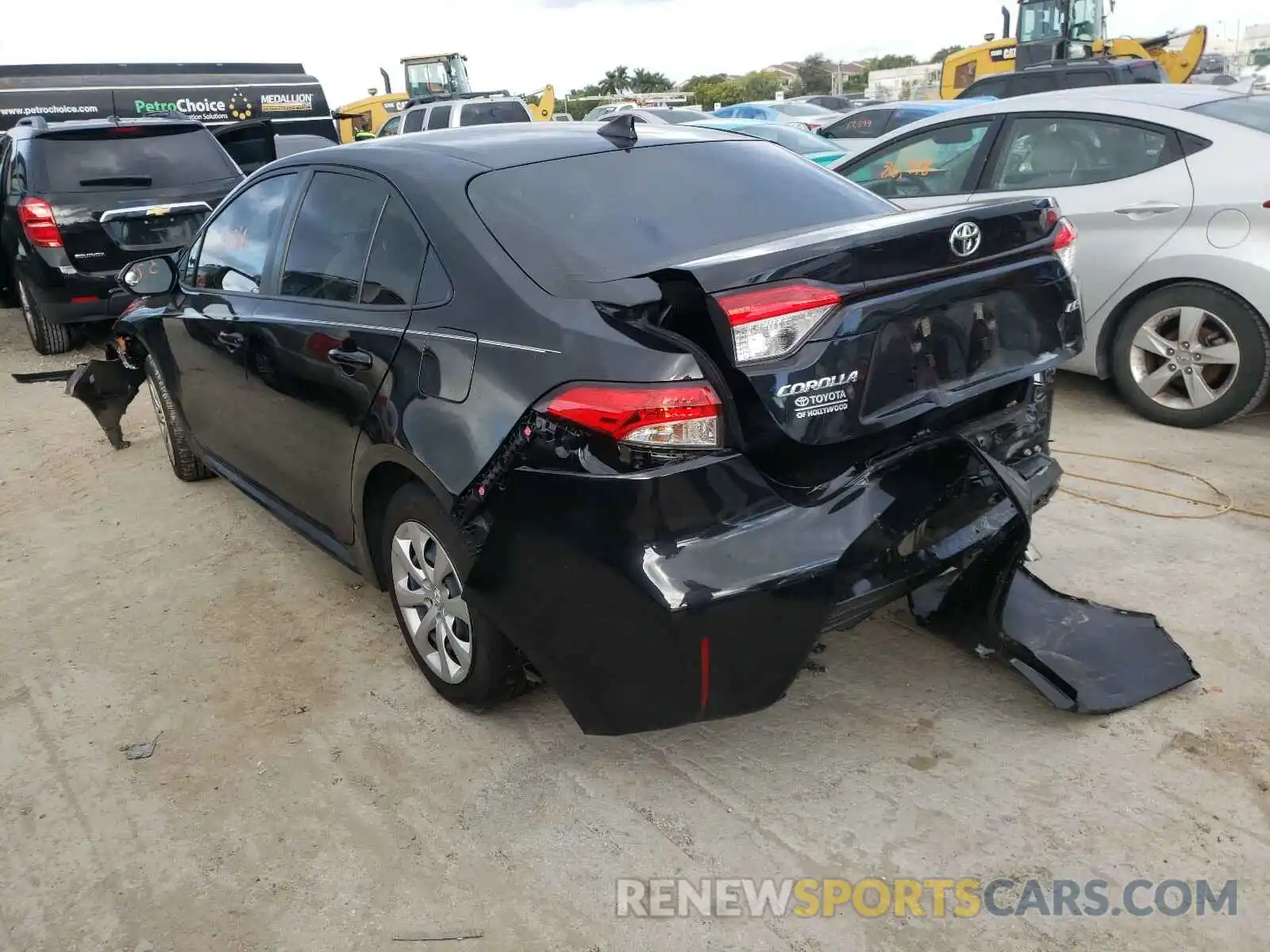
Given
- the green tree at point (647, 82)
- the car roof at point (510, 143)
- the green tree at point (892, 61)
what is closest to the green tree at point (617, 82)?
the green tree at point (647, 82)

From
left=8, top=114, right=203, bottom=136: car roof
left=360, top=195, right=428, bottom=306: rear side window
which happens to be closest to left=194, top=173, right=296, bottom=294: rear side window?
left=360, top=195, right=428, bottom=306: rear side window

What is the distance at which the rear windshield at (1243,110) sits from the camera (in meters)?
4.96

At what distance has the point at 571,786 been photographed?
9.30 ft

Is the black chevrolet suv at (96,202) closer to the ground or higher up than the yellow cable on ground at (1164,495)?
higher up

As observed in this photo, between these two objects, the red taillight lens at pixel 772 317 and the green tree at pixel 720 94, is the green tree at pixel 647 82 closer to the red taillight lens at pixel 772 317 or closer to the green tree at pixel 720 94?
the green tree at pixel 720 94

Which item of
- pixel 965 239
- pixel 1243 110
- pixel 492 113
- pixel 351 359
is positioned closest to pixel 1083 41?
pixel 492 113

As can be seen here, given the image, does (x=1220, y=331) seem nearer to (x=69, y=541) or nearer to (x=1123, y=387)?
(x=1123, y=387)

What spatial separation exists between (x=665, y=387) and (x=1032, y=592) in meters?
1.67

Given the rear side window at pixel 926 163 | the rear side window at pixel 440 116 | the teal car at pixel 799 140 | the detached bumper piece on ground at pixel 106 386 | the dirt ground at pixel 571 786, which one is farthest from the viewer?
the rear side window at pixel 440 116

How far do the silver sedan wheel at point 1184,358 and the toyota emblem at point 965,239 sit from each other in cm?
299

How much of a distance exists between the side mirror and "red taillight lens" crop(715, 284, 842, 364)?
3285 mm

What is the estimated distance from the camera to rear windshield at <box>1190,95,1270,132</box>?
4964 mm

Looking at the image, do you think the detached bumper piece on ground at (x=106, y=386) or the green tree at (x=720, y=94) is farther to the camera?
the green tree at (x=720, y=94)

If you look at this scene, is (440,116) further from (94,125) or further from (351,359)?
(351,359)
